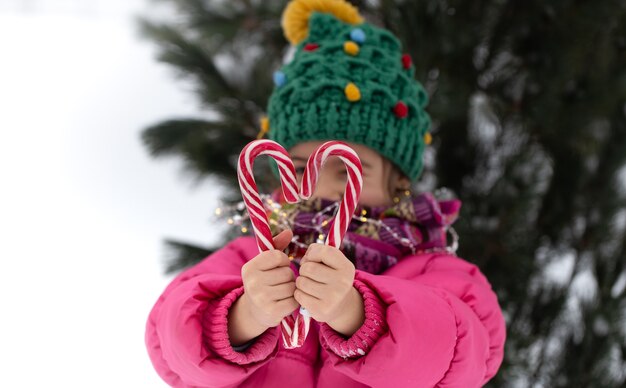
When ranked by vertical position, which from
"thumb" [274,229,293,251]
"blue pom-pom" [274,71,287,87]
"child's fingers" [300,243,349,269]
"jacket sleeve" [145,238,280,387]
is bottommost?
"jacket sleeve" [145,238,280,387]

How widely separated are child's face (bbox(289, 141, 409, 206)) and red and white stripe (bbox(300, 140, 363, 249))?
0.19m

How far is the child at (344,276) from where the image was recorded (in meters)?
0.58

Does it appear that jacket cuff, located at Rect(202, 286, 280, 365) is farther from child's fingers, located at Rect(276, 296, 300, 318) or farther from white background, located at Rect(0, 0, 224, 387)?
white background, located at Rect(0, 0, 224, 387)

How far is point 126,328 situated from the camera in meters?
1.25

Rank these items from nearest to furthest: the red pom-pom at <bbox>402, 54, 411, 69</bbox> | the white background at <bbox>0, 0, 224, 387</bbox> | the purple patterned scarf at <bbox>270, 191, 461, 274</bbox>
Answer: the purple patterned scarf at <bbox>270, 191, 461, 274</bbox>
the red pom-pom at <bbox>402, 54, 411, 69</bbox>
the white background at <bbox>0, 0, 224, 387</bbox>

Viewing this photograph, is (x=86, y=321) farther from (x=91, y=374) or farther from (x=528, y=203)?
(x=528, y=203)

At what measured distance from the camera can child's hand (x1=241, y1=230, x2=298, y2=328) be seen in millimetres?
557

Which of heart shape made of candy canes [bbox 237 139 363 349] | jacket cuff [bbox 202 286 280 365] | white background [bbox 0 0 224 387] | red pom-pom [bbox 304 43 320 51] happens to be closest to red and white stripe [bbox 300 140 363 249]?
Result: heart shape made of candy canes [bbox 237 139 363 349]

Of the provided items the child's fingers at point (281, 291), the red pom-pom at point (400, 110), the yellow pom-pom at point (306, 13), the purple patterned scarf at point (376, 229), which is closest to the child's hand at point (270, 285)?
the child's fingers at point (281, 291)

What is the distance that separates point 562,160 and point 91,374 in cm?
88

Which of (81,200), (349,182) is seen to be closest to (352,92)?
(349,182)

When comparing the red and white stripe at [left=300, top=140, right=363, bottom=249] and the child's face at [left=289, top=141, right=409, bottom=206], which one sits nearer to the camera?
the red and white stripe at [left=300, top=140, right=363, bottom=249]

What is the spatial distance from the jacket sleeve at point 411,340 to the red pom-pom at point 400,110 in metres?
0.23

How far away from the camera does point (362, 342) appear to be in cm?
58
